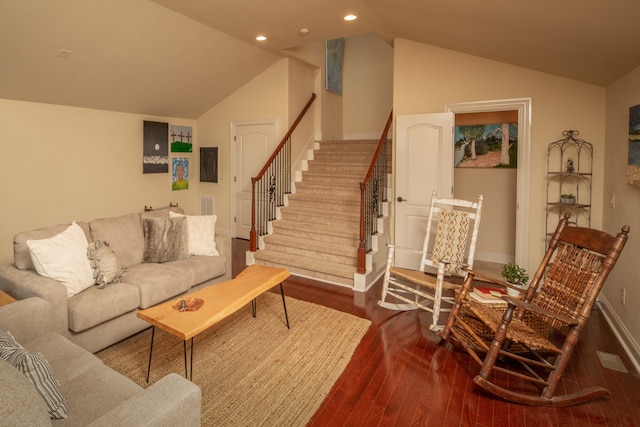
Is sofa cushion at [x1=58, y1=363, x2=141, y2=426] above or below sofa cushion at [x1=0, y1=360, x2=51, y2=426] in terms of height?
below

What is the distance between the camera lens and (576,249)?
8.23ft

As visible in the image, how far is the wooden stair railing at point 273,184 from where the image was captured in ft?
18.1

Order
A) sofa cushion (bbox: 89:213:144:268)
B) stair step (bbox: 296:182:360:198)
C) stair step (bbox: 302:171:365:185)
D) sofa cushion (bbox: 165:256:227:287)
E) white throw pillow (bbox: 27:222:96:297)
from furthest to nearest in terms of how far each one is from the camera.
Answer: stair step (bbox: 302:171:365:185) < stair step (bbox: 296:182:360:198) < sofa cushion (bbox: 165:256:227:287) < sofa cushion (bbox: 89:213:144:268) < white throw pillow (bbox: 27:222:96:297)

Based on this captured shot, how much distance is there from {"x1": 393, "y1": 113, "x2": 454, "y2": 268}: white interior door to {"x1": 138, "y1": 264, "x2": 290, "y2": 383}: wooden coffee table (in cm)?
222

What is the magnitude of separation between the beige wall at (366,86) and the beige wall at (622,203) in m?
4.05

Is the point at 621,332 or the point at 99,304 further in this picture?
the point at 621,332

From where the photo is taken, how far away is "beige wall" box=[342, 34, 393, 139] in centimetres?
710

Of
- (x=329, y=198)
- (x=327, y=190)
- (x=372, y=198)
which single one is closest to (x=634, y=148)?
(x=372, y=198)

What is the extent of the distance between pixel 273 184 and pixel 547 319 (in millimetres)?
4183

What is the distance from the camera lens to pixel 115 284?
2859 millimetres

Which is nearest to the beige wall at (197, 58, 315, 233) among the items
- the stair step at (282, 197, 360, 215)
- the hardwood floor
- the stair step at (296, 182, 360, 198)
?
the stair step at (296, 182, 360, 198)

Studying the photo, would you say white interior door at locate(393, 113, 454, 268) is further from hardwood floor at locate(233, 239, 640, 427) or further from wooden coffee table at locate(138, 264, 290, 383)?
wooden coffee table at locate(138, 264, 290, 383)

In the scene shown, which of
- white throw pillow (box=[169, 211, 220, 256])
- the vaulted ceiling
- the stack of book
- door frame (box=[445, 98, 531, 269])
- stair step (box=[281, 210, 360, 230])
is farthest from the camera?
stair step (box=[281, 210, 360, 230])

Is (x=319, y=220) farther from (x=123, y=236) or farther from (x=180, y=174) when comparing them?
(x=180, y=174)
